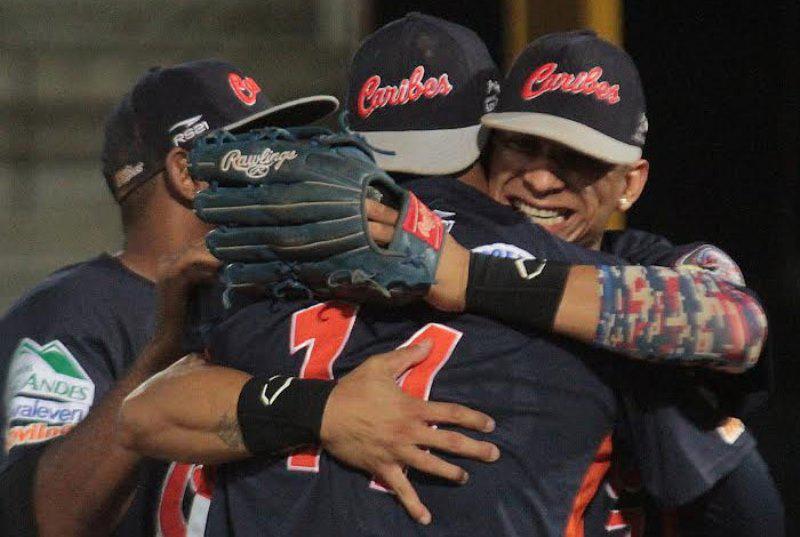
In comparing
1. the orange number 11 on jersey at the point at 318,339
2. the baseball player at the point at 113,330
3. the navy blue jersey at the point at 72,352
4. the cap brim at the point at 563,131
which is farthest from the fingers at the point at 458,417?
the navy blue jersey at the point at 72,352

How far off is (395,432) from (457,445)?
96 millimetres

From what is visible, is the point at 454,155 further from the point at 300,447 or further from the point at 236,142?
the point at 300,447

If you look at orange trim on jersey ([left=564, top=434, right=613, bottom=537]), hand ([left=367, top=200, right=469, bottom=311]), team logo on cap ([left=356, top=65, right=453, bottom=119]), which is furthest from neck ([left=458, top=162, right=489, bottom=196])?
orange trim on jersey ([left=564, top=434, right=613, bottom=537])

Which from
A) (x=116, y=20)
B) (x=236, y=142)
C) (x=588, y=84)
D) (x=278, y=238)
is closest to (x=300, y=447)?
(x=278, y=238)

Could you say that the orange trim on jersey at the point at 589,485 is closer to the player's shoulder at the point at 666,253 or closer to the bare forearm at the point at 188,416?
the player's shoulder at the point at 666,253

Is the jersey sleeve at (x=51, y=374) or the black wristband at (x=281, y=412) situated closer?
the black wristband at (x=281, y=412)

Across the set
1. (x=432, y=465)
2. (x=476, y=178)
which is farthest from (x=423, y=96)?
(x=432, y=465)

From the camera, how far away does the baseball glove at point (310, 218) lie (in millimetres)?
2035

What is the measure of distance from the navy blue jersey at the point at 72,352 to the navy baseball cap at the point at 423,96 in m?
0.90

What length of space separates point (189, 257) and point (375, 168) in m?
0.60

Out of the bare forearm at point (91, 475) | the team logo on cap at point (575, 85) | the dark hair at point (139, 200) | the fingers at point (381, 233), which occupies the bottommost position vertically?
the bare forearm at point (91, 475)

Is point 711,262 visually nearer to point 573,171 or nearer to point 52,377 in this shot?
point 573,171

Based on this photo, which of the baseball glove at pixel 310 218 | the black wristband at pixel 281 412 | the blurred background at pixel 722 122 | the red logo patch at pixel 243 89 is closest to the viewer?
the baseball glove at pixel 310 218

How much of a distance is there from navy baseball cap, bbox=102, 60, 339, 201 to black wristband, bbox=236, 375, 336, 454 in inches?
48.0
